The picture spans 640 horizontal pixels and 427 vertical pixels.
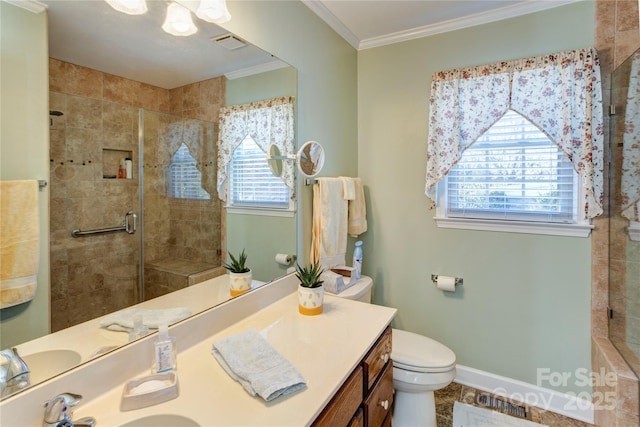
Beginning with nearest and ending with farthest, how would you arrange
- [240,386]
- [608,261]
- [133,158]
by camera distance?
[240,386]
[133,158]
[608,261]

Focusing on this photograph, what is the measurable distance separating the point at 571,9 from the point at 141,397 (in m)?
2.75

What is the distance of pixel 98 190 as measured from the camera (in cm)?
94

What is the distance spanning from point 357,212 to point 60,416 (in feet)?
5.94

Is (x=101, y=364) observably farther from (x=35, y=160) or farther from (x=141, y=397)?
(x=35, y=160)

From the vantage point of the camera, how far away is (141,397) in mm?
827

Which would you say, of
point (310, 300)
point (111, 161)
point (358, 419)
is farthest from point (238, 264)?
point (358, 419)

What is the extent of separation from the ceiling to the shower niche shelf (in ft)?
0.81

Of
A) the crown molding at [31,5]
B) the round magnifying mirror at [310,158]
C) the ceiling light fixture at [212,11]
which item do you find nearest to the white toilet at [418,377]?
the round magnifying mirror at [310,158]

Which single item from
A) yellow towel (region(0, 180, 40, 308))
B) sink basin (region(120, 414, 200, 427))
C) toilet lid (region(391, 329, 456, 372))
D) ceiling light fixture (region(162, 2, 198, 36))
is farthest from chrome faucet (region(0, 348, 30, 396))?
toilet lid (region(391, 329, 456, 372))

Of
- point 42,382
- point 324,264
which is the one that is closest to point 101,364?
point 42,382

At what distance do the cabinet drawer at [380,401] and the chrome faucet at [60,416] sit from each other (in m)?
0.86

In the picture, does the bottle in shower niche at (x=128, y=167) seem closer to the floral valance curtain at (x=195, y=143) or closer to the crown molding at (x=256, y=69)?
the floral valance curtain at (x=195, y=143)

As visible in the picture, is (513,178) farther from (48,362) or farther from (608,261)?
(48,362)

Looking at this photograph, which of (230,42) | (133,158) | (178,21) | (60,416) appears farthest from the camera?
(230,42)
